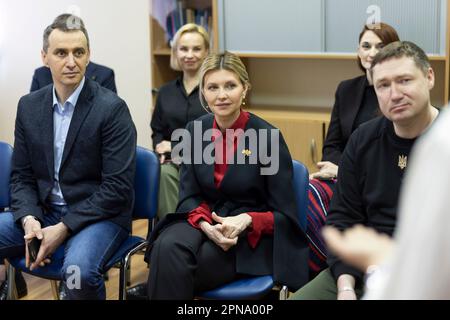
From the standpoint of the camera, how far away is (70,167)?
9.29 ft

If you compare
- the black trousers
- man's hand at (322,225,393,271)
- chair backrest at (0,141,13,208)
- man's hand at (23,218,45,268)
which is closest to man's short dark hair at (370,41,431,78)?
the black trousers

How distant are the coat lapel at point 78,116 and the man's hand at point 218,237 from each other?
693 millimetres

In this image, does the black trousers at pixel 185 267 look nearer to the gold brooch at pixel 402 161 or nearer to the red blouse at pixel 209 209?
the red blouse at pixel 209 209

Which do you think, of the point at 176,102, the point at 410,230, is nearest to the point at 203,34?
the point at 176,102

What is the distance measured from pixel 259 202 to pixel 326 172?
60 centimetres

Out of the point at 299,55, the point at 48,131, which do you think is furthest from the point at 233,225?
the point at 299,55

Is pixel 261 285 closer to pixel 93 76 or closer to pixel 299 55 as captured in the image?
pixel 93 76

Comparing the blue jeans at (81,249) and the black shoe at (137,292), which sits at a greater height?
the blue jeans at (81,249)

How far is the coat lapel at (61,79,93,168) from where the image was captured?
2816 millimetres

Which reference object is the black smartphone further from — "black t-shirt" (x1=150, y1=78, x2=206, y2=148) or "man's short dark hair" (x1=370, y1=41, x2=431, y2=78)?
"man's short dark hair" (x1=370, y1=41, x2=431, y2=78)

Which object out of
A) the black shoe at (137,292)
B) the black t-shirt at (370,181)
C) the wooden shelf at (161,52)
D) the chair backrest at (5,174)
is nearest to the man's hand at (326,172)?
the black t-shirt at (370,181)

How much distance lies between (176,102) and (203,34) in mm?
409

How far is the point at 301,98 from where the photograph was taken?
4.70 meters

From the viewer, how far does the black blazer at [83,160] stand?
275 centimetres
